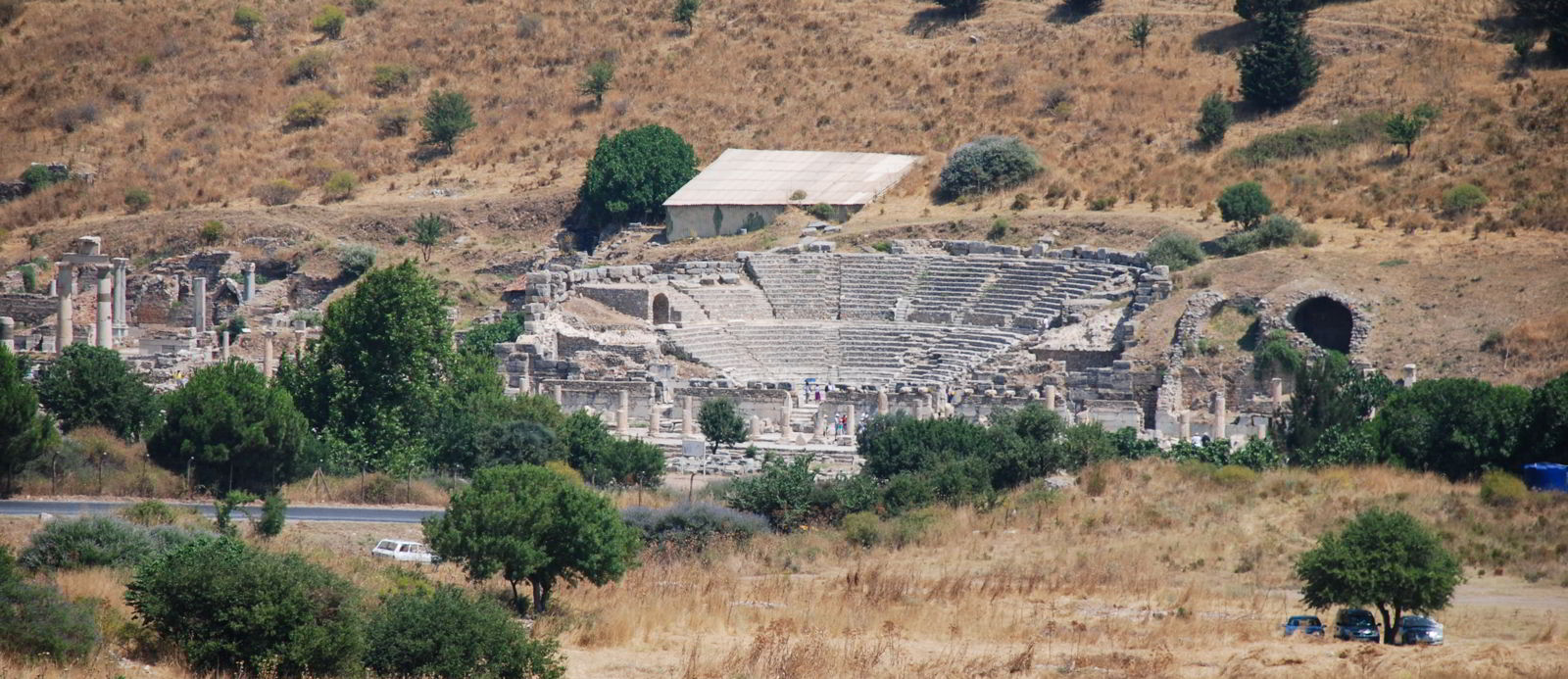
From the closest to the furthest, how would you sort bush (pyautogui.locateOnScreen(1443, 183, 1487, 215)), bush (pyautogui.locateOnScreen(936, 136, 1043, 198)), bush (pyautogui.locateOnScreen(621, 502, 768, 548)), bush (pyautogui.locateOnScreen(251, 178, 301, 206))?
bush (pyautogui.locateOnScreen(621, 502, 768, 548))
bush (pyautogui.locateOnScreen(1443, 183, 1487, 215))
bush (pyautogui.locateOnScreen(936, 136, 1043, 198))
bush (pyautogui.locateOnScreen(251, 178, 301, 206))

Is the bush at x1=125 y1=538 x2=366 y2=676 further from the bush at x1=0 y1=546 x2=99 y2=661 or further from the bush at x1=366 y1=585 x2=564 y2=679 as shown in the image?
the bush at x1=0 y1=546 x2=99 y2=661

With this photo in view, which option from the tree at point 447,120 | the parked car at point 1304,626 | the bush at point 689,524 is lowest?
the parked car at point 1304,626

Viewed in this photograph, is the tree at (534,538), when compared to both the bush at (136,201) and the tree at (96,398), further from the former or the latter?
the bush at (136,201)

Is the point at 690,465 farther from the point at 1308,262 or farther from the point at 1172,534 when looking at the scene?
the point at 1308,262

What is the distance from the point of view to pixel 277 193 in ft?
257

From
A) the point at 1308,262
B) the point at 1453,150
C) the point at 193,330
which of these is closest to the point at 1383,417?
the point at 1308,262

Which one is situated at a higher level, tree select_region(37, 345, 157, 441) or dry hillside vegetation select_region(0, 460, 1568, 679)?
tree select_region(37, 345, 157, 441)

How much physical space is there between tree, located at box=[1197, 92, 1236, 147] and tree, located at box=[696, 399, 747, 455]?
2679cm

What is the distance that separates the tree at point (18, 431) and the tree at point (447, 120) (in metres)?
43.2

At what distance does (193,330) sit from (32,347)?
4643 mm

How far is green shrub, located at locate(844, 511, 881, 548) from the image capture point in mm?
35969

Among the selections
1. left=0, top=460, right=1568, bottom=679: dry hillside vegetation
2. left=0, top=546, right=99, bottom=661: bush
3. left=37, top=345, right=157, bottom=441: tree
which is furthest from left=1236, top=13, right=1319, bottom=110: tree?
left=0, top=546, right=99, bottom=661: bush

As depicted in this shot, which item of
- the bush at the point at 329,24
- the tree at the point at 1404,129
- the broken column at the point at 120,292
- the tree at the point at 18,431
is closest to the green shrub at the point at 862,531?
the tree at the point at 18,431

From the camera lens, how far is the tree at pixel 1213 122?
7019 centimetres
